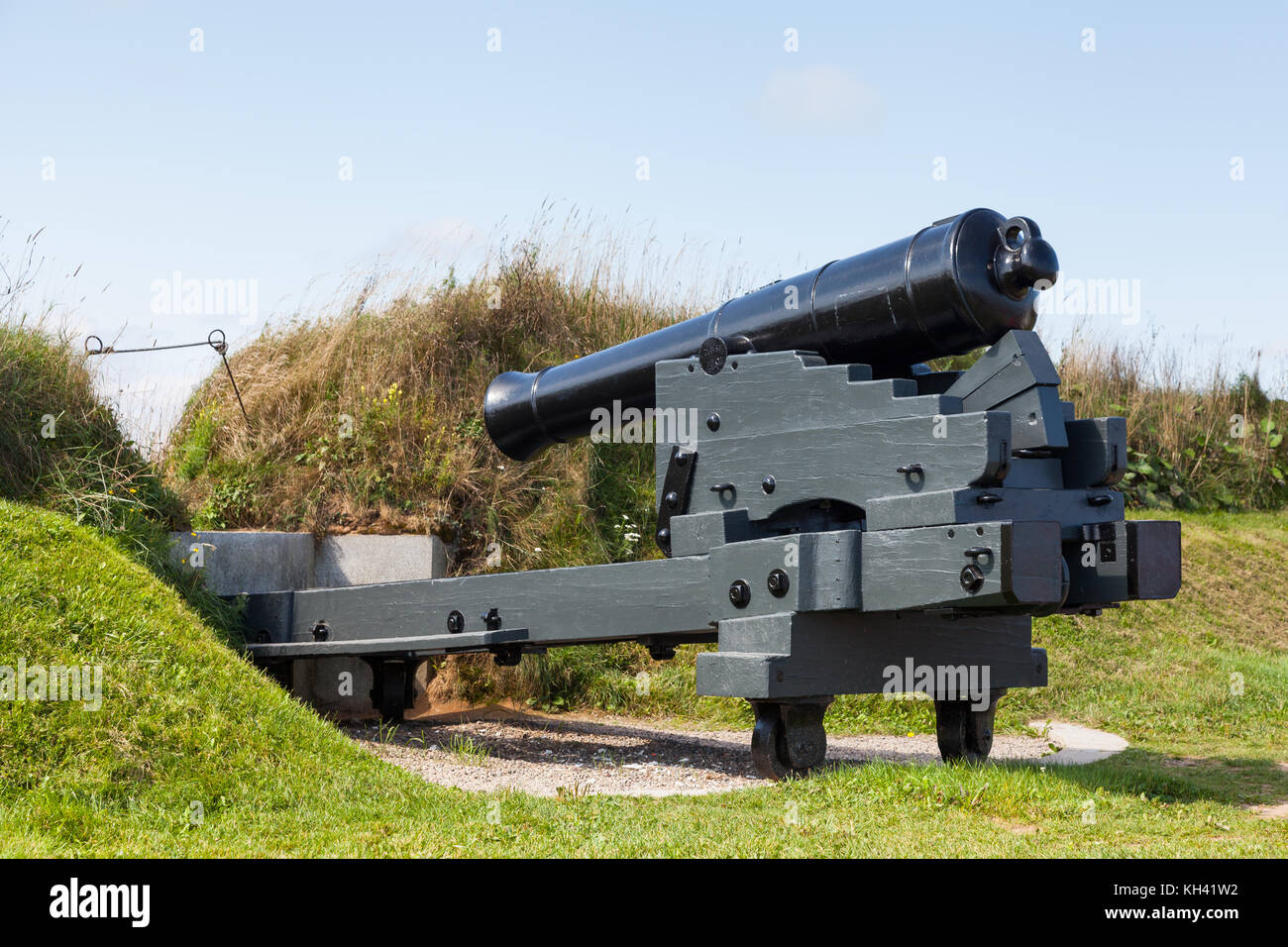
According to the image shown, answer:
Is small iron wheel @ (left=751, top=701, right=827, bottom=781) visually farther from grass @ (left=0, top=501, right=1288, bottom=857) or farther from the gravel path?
the gravel path

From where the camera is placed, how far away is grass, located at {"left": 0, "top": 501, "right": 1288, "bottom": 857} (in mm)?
4168

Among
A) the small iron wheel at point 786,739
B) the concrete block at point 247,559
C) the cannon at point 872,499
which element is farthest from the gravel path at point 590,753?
the concrete block at point 247,559

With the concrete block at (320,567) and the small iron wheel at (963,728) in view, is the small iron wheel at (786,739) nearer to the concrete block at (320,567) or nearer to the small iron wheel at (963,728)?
the small iron wheel at (963,728)

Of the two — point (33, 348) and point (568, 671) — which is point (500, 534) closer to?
point (568, 671)

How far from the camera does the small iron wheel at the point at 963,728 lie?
6.11m

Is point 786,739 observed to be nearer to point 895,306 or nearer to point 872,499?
point 872,499

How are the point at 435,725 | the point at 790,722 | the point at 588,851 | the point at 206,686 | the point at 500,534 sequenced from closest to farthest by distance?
the point at 588,851, the point at 790,722, the point at 206,686, the point at 435,725, the point at 500,534

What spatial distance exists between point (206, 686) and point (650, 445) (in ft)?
20.4

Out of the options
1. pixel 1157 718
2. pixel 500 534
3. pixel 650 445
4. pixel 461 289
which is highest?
pixel 461 289

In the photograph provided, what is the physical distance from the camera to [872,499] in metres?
5.02

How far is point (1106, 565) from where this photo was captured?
514cm

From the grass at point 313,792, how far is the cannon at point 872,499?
60 centimetres

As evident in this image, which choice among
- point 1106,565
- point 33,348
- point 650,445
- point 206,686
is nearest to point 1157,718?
point 1106,565

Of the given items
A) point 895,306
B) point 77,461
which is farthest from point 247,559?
point 895,306
